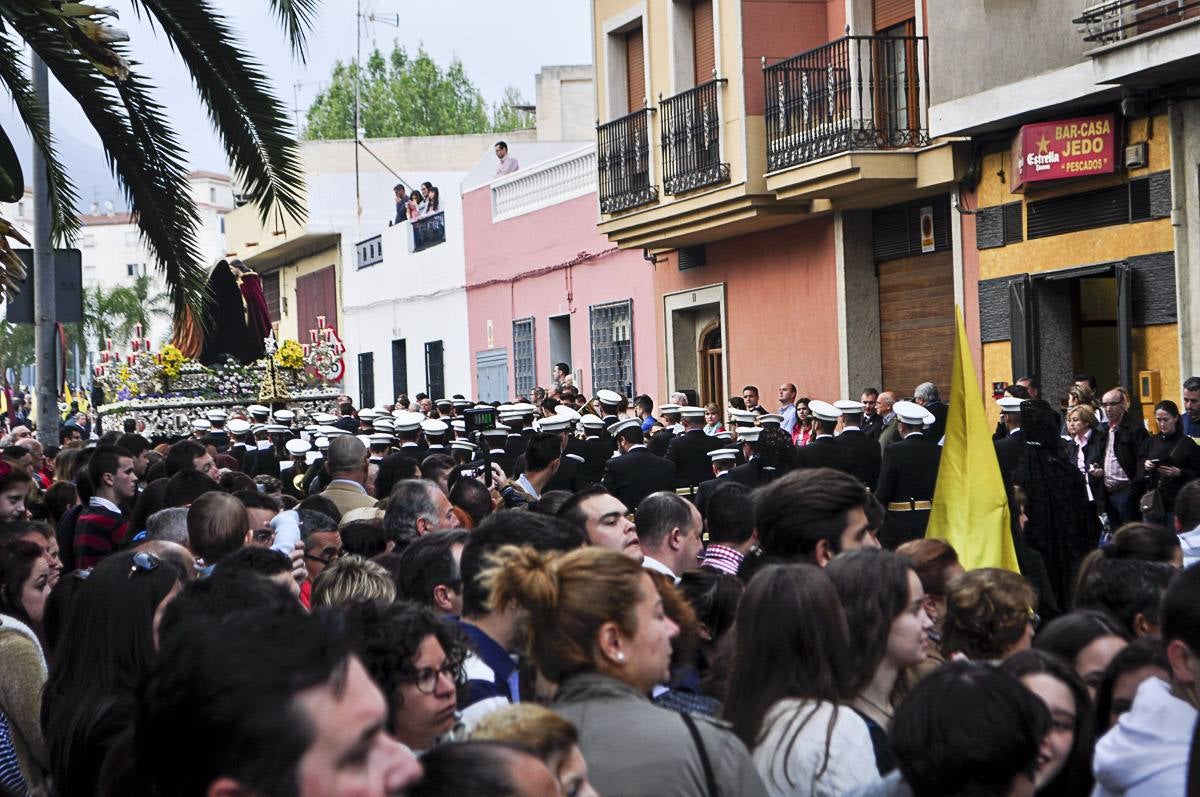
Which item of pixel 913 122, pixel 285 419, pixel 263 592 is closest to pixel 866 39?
pixel 913 122

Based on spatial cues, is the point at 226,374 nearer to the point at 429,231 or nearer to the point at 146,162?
the point at 429,231

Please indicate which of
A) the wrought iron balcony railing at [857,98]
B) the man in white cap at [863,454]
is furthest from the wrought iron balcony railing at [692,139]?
the man in white cap at [863,454]

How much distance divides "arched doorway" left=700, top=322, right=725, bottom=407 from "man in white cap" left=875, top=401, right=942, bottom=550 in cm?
1050

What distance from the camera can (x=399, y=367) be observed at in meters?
33.2

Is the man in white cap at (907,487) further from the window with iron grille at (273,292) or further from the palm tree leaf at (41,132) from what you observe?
the window with iron grille at (273,292)

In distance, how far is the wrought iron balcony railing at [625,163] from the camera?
20.1 meters

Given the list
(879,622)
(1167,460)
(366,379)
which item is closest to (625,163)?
(1167,460)

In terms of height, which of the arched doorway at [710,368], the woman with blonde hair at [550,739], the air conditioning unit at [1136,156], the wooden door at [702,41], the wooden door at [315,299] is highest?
the wooden door at [702,41]

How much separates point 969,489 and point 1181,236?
700 cm

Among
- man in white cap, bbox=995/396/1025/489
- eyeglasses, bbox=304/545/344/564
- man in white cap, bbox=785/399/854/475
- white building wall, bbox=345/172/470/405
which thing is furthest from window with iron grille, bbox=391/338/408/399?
eyeglasses, bbox=304/545/344/564

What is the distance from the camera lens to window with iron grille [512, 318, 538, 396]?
26.3 m

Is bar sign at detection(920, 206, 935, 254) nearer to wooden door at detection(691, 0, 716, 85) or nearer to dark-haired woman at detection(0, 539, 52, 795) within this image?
wooden door at detection(691, 0, 716, 85)

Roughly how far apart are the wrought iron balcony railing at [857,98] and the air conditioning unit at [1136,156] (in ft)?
8.68

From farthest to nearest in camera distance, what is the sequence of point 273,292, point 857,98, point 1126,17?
point 273,292, point 857,98, point 1126,17
